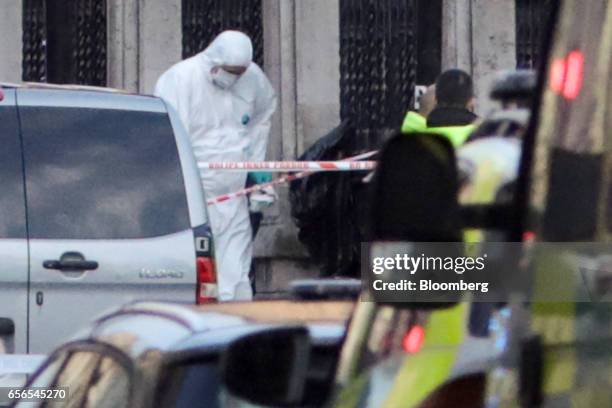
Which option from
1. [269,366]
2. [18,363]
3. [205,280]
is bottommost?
[18,363]

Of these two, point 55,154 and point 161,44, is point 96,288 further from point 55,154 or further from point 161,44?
point 161,44

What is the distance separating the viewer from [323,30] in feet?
56.0

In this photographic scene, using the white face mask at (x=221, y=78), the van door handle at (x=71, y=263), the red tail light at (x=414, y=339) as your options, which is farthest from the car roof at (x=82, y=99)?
the red tail light at (x=414, y=339)

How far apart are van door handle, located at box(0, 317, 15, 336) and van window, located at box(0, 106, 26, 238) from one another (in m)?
0.39

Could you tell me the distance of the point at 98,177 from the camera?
900 centimetres

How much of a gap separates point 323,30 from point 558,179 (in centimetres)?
1402

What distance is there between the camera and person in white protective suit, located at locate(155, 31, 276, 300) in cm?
1376

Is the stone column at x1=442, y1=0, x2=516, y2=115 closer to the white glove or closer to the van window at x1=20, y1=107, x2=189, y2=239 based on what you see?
the white glove

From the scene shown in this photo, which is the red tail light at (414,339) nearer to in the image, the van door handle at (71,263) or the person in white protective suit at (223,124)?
the van door handle at (71,263)

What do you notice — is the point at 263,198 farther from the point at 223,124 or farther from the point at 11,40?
the point at 11,40

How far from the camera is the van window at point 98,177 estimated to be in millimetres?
8938

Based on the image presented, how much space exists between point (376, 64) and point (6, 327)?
8.70m

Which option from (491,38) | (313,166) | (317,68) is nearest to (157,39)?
(317,68)

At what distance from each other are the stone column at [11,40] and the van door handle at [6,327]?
8.41 meters
